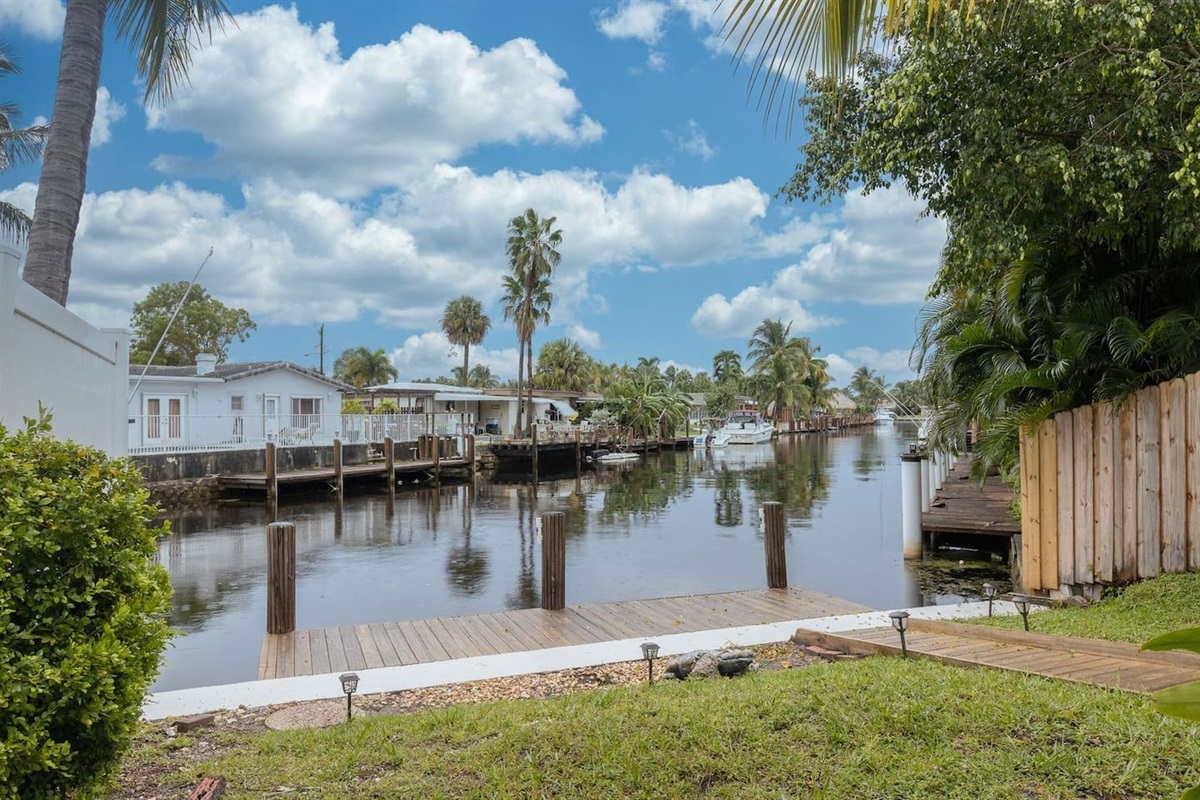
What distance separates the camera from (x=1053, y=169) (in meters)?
6.55

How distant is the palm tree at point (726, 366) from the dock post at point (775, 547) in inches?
3185

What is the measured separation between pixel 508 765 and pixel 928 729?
2030 mm

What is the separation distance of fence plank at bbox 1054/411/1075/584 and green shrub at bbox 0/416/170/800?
28.4 ft

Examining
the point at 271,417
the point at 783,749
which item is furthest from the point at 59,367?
the point at 271,417

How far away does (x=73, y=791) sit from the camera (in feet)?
10.5

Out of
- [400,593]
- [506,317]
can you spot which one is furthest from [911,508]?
[506,317]

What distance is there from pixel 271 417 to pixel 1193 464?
3015cm

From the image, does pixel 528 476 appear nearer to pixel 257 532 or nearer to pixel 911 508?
pixel 257 532

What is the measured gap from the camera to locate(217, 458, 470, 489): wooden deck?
25.9 metres

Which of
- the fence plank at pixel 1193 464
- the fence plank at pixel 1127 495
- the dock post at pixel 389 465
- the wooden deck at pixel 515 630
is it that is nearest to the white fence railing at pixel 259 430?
the dock post at pixel 389 465

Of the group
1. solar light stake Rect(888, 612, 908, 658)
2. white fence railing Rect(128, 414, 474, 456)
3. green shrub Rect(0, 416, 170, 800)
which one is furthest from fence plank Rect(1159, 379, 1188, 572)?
white fence railing Rect(128, 414, 474, 456)

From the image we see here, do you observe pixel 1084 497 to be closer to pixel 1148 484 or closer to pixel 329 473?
pixel 1148 484

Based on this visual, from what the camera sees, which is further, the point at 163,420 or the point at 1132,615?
the point at 163,420

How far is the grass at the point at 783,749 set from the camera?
10.7ft
